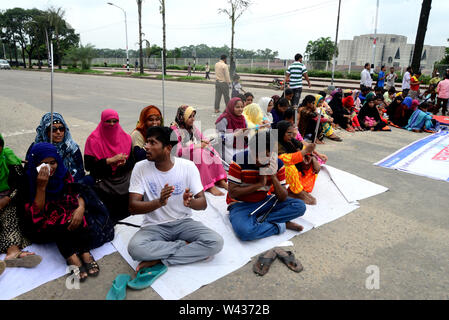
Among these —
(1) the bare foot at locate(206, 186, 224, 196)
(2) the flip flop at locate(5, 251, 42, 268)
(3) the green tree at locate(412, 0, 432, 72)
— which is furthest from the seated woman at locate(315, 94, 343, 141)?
(3) the green tree at locate(412, 0, 432, 72)

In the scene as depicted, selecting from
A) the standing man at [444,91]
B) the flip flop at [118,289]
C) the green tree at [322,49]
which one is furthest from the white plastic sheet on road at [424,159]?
the green tree at [322,49]

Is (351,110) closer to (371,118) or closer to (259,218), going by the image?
(371,118)

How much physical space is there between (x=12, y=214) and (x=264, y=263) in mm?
2200

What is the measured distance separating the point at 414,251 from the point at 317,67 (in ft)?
84.7

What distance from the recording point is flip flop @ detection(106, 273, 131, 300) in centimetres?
221

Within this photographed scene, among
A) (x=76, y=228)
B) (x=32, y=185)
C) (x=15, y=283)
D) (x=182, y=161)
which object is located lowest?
(x=15, y=283)

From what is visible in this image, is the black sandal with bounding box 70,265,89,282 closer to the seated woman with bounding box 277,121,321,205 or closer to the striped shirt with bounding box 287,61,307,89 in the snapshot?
the seated woman with bounding box 277,121,321,205

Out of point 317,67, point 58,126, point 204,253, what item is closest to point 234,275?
point 204,253

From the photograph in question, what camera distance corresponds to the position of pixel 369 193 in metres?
4.21

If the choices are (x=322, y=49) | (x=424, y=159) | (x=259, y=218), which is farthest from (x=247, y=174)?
(x=322, y=49)

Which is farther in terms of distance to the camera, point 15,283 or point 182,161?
point 182,161

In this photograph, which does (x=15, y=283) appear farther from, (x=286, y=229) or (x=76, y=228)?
(x=286, y=229)

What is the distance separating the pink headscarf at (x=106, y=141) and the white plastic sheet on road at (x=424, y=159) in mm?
4318

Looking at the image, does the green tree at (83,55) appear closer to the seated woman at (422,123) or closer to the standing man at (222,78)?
the standing man at (222,78)
